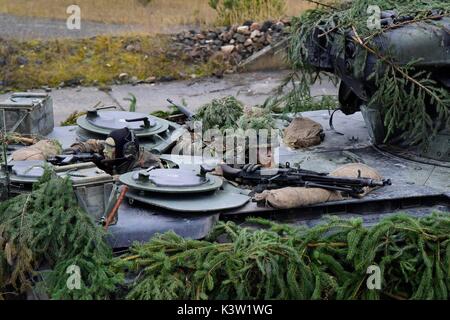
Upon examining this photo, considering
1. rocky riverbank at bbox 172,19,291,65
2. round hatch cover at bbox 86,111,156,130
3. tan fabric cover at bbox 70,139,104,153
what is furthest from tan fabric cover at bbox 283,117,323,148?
rocky riverbank at bbox 172,19,291,65

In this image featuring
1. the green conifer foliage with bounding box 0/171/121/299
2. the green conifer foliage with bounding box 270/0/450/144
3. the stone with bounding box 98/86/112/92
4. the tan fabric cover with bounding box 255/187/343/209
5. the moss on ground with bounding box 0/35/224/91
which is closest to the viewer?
the green conifer foliage with bounding box 0/171/121/299

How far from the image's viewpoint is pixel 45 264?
675 cm

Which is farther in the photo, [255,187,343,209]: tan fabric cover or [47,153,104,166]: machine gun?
[47,153,104,166]: machine gun

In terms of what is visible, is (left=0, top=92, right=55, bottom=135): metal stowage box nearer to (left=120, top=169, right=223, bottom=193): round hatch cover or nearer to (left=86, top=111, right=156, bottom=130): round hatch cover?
(left=86, top=111, right=156, bottom=130): round hatch cover

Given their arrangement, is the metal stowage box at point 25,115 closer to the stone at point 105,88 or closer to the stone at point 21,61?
the stone at point 105,88

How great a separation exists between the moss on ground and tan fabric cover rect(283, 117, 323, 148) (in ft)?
32.0

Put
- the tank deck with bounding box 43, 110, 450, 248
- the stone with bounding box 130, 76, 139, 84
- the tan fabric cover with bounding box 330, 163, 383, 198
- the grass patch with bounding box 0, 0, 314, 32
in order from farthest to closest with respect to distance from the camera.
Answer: the grass patch with bounding box 0, 0, 314, 32 → the stone with bounding box 130, 76, 139, 84 → the tan fabric cover with bounding box 330, 163, 383, 198 → the tank deck with bounding box 43, 110, 450, 248

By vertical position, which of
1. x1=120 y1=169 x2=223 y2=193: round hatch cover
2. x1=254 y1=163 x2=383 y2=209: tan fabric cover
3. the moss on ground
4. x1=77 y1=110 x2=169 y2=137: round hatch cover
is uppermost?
x1=77 y1=110 x2=169 y2=137: round hatch cover

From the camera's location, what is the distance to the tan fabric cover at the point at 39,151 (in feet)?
25.7

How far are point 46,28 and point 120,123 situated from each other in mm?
12080

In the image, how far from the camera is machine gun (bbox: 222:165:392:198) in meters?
7.38

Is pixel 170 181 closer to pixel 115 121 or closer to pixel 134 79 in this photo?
pixel 115 121

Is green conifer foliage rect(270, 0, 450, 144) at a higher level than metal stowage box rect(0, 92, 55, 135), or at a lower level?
higher
